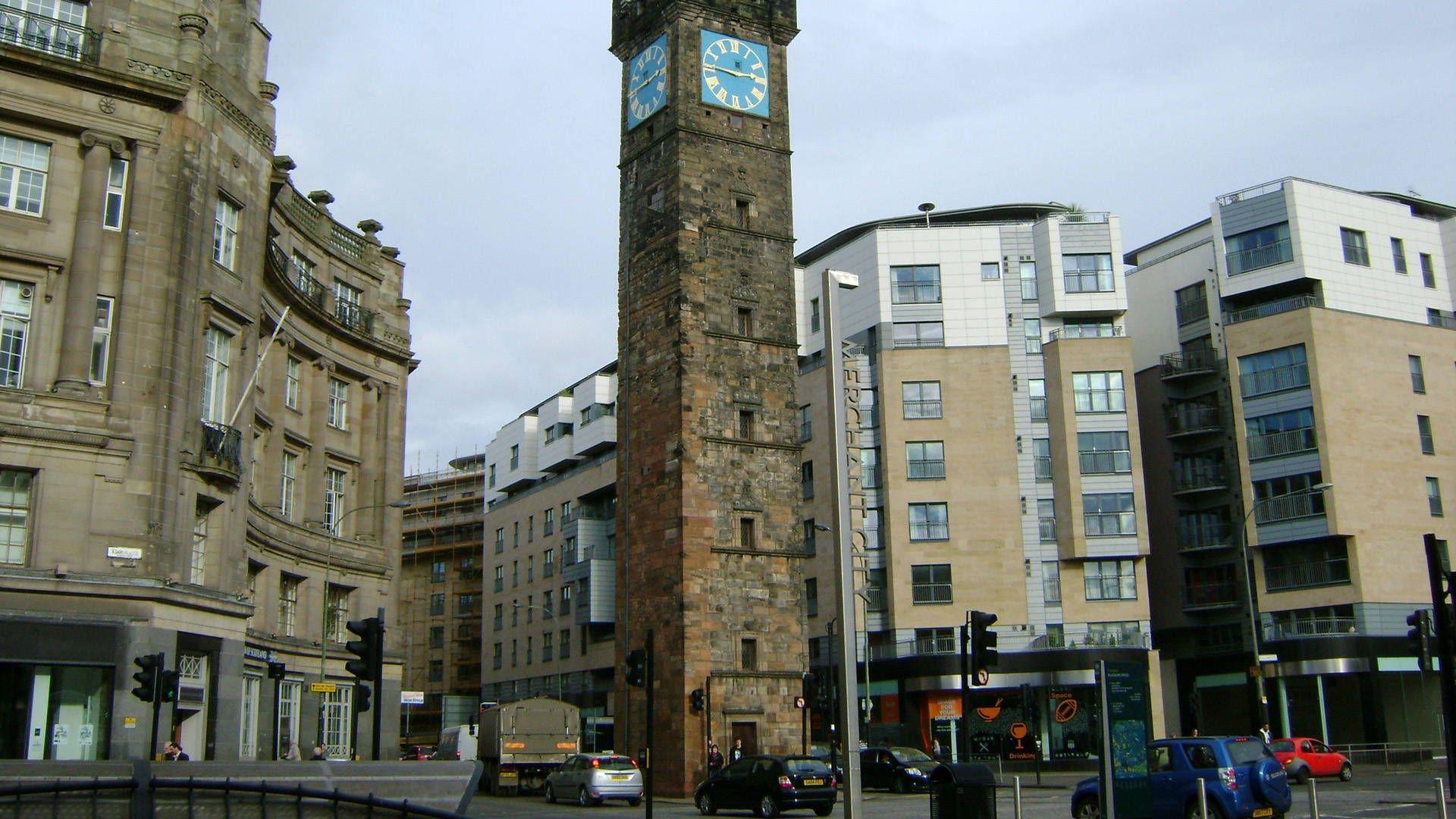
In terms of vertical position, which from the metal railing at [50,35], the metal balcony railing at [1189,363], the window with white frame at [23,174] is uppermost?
the metal balcony railing at [1189,363]

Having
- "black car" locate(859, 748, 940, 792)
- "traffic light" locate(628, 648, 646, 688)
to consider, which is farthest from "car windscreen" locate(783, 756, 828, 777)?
"black car" locate(859, 748, 940, 792)

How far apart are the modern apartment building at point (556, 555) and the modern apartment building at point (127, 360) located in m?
39.9

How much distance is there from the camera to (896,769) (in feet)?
138

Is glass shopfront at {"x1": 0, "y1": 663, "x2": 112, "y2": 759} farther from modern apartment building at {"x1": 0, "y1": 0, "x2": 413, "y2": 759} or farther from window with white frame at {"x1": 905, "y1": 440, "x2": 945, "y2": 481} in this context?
window with white frame at {"x1": 905, "y1": 440, "x2": 945, "y2": 481}

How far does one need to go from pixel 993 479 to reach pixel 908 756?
70.0ft

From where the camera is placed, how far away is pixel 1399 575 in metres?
57.6

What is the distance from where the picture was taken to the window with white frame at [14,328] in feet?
93.4

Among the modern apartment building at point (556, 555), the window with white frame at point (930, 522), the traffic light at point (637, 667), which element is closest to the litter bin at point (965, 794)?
the traffic light at point (637, 667)

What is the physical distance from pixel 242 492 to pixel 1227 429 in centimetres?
4669

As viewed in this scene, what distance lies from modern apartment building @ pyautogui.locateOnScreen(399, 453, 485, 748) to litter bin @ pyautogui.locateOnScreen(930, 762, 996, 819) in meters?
85.5

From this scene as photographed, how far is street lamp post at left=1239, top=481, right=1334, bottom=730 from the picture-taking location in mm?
47500

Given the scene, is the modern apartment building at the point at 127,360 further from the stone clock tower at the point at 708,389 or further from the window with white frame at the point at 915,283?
the window with white frame at the point at 915,283

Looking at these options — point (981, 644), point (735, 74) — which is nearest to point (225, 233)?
point (981, 644)

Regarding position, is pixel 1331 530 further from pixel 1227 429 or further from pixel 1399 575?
pixel 1227 429
